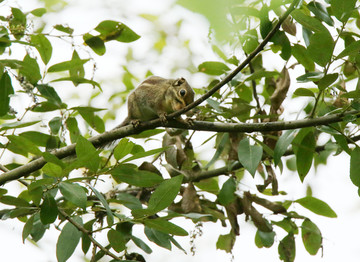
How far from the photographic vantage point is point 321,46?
1716 mm

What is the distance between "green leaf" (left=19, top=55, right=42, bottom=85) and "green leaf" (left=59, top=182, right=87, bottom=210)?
0.64 metres

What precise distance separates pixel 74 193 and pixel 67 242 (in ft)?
1.52

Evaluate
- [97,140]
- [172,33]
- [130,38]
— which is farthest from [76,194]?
[172,33]

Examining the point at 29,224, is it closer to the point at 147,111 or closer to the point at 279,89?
the point at 279,89

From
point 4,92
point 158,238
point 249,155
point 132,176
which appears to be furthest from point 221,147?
point 4,92

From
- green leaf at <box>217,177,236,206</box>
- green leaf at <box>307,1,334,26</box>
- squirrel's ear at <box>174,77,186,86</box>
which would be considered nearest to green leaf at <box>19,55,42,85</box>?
green leaf at <box>217,177,236,206</box>

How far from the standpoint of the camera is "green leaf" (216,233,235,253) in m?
2.64

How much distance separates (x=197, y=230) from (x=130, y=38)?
105cm

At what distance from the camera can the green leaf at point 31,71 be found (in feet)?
6.37

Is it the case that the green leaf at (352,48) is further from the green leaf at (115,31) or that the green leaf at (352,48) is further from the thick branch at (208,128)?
the green leaf at (115,31)

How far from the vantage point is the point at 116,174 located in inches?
68.9

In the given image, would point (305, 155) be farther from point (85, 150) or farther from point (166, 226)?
point (85, 150)

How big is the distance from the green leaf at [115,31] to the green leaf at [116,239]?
3.21 feet

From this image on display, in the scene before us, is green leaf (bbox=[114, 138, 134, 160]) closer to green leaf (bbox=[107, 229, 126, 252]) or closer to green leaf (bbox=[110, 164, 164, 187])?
green leaf (bbox=[110, 164, 164, 187])
